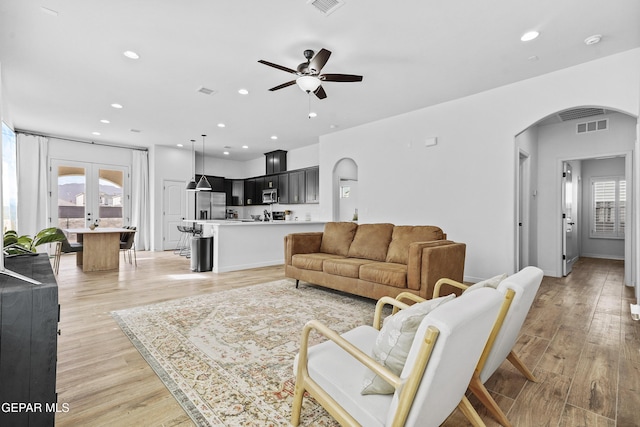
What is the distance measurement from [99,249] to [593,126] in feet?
28.9

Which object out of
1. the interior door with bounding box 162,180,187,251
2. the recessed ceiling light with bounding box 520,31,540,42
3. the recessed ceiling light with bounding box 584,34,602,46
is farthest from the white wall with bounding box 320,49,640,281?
the interior door with bounding box 162,180,187,251

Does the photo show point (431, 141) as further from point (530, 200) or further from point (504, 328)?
point (504, 328)

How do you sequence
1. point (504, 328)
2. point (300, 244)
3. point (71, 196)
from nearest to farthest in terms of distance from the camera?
1. point (504, 328)
2. point (300, 244)
3. point (71, 196)

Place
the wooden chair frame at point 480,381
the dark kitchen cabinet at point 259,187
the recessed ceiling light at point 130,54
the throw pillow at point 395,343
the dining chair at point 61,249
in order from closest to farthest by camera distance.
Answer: the throw pillow at point 395,343
the wooden chair frame at point 480,381
the recessed ceiling light at point 130,54
the dining chair at point 61,249
the dark kitchen cabinet at point 259,187

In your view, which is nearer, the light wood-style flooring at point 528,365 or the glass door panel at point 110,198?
the light wood-style flooring at point 528,365

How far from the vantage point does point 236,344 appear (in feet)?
8.36

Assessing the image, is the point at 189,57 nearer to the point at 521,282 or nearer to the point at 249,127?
the point at 249,127

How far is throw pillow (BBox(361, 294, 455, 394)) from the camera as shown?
3.92 feet

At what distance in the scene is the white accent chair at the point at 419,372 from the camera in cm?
103

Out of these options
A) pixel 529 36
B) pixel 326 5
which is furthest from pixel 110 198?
pixel 529 36

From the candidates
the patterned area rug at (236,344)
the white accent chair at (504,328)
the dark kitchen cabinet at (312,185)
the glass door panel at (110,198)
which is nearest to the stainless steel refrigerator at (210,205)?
the glass door panel at (110,198)

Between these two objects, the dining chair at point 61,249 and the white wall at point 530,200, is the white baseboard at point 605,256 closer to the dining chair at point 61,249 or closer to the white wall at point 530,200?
the white wall at point 530,200

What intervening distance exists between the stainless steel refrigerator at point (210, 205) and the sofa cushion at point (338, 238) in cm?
605

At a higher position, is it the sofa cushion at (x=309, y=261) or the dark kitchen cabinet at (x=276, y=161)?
the dark kitchen cabinet at (x=276, y=161)
